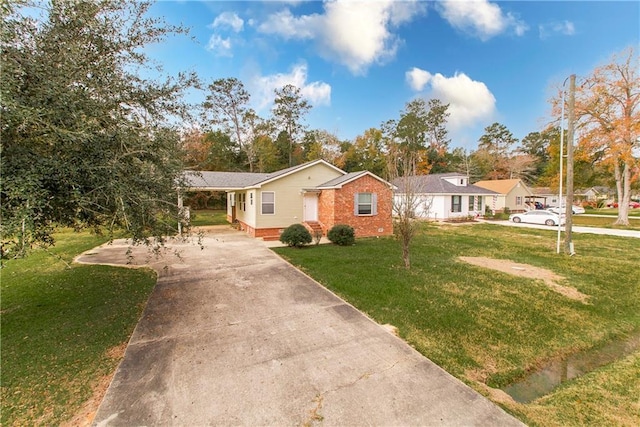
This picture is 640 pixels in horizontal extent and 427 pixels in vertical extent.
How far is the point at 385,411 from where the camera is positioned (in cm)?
299

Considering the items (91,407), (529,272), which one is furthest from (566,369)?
(91,407)

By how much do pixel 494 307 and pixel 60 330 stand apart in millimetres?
8411

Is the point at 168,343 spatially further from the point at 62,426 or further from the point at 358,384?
the point at 358,384

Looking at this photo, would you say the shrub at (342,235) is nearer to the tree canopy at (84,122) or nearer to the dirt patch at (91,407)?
the tree canopy at (84,122)

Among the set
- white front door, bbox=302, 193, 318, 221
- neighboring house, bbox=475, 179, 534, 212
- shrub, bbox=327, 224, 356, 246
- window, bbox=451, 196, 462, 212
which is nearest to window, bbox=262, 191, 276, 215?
white front door, bbox=302, 193, 318, 221

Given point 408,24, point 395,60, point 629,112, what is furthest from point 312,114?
point 629,112

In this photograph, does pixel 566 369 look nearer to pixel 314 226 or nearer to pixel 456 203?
pixel 314 226

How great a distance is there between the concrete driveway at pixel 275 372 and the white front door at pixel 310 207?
9.64 metres

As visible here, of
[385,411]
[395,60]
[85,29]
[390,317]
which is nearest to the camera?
[385,411]

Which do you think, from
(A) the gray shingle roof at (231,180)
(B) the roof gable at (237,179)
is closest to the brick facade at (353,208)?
(B) the roof gable at (237,179)

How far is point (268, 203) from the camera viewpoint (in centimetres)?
1502

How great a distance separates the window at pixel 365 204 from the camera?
1489cm

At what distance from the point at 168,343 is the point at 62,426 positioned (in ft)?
5.43

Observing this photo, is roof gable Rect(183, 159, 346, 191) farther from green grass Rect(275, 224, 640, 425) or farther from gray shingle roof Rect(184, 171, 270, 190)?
green grass Rect(275, 224, 640, 425)
